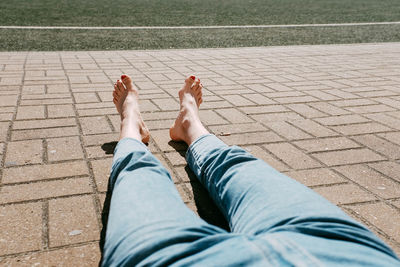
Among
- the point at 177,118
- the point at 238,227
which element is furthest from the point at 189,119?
the point at 238,227

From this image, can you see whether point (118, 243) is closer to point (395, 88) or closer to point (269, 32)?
point (395, 88)

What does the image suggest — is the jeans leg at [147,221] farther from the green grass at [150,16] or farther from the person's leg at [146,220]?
the green grass at [150,16]

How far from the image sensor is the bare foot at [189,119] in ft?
7.70

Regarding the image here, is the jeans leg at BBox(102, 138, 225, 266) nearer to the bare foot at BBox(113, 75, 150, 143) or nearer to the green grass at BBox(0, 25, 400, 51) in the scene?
the bare foot at BBox(113, 75, 150, 143)

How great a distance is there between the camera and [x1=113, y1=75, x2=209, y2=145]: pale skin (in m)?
2.30

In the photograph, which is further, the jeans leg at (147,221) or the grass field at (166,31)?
the grass field at (166,31)

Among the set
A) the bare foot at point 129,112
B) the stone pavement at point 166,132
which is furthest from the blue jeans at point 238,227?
the bare foot at point 129,112

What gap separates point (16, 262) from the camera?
1479 mm

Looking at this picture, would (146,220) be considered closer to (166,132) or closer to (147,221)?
(147,221)

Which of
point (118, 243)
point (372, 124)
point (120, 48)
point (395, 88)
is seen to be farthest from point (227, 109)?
point (120, 48)

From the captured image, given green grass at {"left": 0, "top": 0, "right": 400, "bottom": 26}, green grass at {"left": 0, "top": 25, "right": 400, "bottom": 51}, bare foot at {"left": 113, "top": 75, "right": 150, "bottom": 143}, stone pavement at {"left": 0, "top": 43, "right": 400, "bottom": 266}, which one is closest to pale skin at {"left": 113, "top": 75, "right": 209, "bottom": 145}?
bare foot at {"left": 113, "top": 75, "right": 150, "bottom": 143}

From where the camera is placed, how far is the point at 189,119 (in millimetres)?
2494

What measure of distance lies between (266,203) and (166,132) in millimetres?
1611

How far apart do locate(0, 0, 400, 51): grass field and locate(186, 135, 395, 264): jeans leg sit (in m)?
5.49
